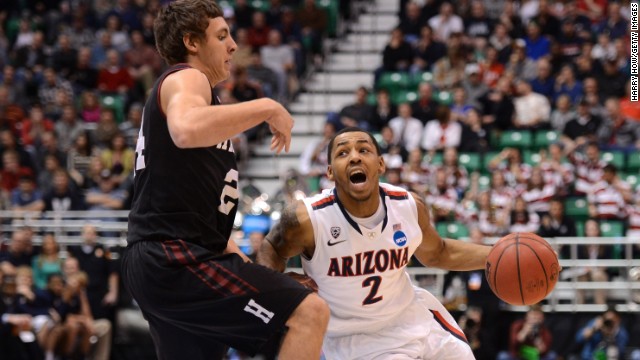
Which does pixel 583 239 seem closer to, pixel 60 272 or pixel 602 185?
pixel 602 185

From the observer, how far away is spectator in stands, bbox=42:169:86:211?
1370 cm

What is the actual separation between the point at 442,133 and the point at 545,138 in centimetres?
142

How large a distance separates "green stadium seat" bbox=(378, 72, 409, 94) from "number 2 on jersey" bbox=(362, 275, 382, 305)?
10.9m

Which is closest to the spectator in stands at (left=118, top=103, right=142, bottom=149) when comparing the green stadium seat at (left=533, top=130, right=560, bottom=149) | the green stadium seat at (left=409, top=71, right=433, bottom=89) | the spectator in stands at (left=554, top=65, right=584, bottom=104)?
the green stadium seat at (left=409, top=71, right=433, bottom=89)

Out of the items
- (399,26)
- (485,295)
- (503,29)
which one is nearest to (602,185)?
(485,295)

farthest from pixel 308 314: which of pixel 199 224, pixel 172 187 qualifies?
pixel 172 187

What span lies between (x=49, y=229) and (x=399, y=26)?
22.1 ft

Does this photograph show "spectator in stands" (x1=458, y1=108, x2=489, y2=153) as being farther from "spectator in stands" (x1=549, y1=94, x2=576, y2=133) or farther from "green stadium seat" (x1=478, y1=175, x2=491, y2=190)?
"spectator in stands" (x1=549, y1=94, x2=576, y2=133)

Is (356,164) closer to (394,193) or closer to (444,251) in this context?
(394,193)

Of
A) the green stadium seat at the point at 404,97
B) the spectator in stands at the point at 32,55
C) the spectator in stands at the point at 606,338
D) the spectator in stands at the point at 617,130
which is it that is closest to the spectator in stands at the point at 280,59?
the green stadium seat at the point at 404,97

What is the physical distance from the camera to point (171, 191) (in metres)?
4.20

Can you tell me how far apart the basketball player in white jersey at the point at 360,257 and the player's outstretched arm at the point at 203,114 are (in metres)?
1.16

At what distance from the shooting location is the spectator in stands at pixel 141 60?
658 inches

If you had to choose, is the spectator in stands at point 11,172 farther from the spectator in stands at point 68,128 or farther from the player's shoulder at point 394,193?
the player's shoulder at point 394,193
